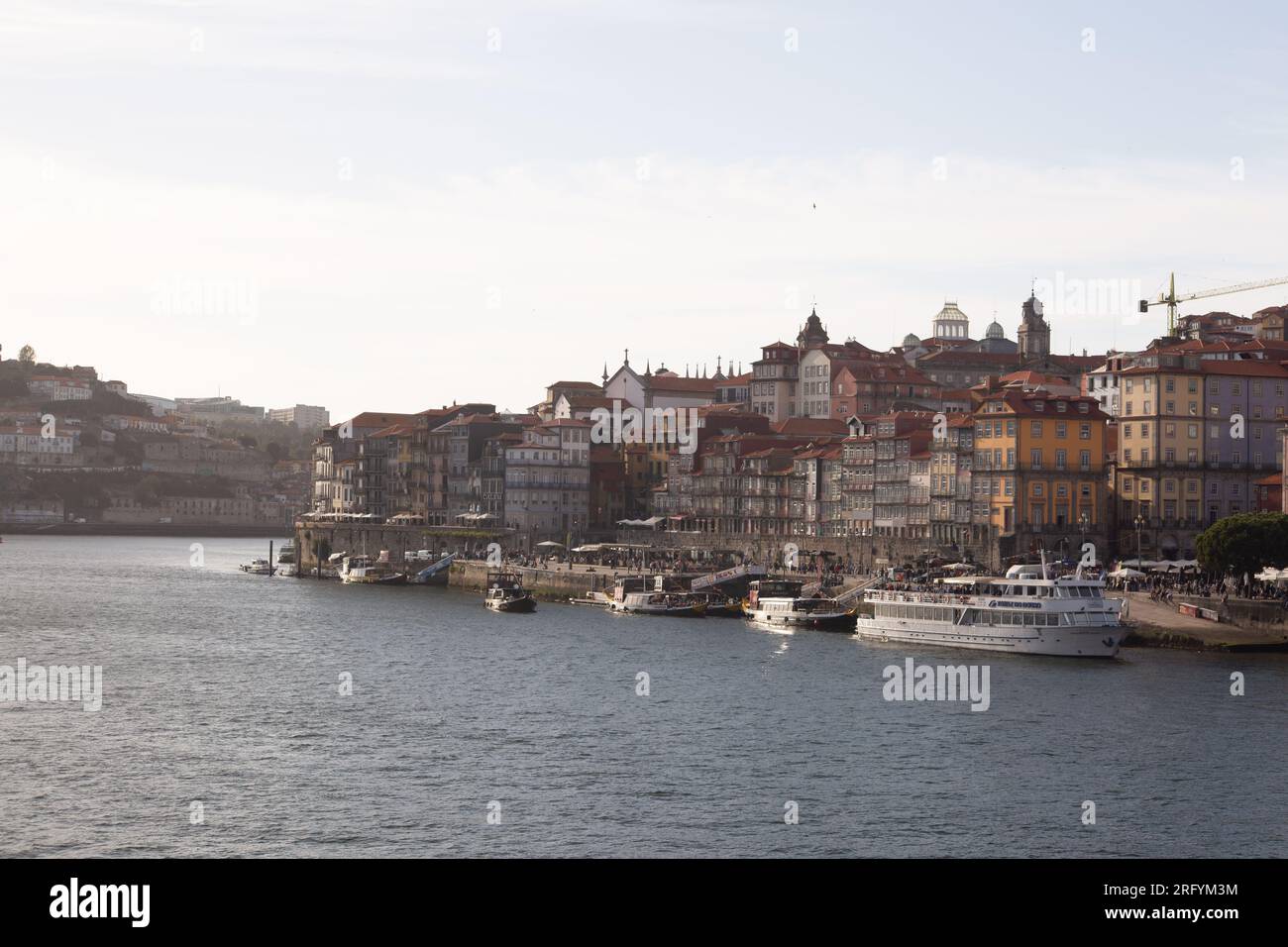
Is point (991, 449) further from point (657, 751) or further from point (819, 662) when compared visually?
point (657, 751)

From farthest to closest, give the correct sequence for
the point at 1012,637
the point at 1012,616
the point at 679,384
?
the point at 679,384, the point at 1012,616, the point at 1012,637

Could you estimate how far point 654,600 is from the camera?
108000 mm

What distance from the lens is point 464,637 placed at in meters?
89.2

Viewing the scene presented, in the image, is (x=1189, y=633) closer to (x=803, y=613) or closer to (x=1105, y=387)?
(x=803, y=613)

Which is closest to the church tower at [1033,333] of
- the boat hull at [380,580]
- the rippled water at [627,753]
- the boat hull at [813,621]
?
the boat hull at [380,580]

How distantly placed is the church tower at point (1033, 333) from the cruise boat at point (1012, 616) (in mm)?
88278

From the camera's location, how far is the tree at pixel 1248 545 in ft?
277

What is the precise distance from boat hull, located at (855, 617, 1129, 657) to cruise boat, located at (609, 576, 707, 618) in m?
21.0

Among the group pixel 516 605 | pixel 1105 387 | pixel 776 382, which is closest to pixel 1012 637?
pixel 516 605

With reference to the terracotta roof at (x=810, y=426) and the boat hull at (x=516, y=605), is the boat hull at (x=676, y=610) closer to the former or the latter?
the boat hull at (x=516, y=605)

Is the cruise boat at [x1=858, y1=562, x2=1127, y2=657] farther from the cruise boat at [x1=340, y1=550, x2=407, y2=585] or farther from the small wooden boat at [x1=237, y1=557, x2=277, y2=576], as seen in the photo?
the small wooden boat at [x1=237, y1=557, x2=277, y2=576]

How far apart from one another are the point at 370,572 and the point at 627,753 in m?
99.2

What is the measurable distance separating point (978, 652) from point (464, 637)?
27.2m

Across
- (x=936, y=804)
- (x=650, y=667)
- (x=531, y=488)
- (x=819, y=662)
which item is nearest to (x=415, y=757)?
(x=936, y=804)
